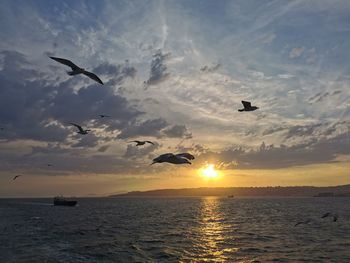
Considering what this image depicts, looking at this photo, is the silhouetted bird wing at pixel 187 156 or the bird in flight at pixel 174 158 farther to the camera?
the silhouetted bird wing at pixel 187 156

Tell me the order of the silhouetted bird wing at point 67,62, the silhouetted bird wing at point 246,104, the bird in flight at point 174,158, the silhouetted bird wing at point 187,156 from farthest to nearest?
the silhouetted bird wing at point 246,104 < the silhouetted bird wing at point 67,62 < the silhouetted bird wing at point 187,156 < the bird in flight at point 174,158

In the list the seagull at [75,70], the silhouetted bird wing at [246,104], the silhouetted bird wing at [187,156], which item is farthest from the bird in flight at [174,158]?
the silhouetted bird wing at [246,104]

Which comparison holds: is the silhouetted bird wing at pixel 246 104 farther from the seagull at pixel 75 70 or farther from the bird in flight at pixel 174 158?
the seagull at pixel 75 70

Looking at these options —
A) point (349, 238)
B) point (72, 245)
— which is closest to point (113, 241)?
point (72, 245)

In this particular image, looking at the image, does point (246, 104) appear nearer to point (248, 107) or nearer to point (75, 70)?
point (248, 107)

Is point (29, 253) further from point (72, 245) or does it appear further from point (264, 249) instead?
point (264, 249)

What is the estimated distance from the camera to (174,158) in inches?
648

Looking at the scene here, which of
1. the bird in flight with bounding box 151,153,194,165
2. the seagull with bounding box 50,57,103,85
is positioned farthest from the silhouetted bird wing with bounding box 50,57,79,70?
the bird in flight with bounding box 151,153,194,165

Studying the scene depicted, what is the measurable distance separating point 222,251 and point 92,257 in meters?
13.6

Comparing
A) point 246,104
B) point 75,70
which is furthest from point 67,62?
point 246,104

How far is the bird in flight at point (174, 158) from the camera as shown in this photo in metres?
16.1

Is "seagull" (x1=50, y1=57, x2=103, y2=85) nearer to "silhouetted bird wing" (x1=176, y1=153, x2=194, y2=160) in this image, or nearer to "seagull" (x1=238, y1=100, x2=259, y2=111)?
"silhouetted bird wing" (x1=176, y1=153, x2=194, y2=160)

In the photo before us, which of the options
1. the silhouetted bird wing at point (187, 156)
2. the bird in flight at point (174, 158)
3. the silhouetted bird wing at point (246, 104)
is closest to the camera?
the bird in flight at point (174, 158)

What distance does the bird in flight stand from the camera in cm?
1608
